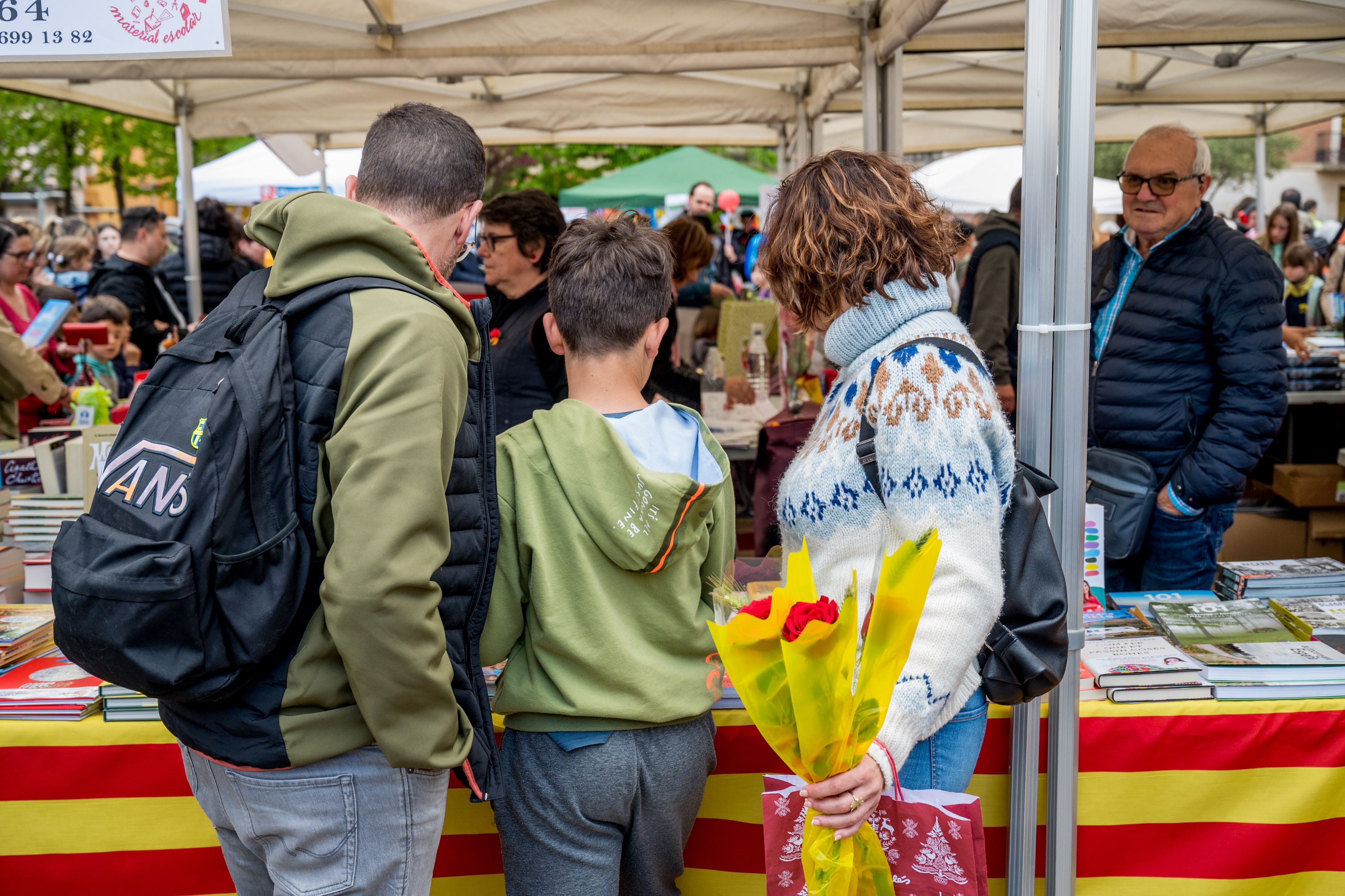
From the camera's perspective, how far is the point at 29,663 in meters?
2.31

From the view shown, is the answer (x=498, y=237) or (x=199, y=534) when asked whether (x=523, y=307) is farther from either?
(x=199, y=534)

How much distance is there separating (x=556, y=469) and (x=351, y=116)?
491 cm

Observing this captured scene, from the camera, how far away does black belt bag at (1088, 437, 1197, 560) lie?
2881mm

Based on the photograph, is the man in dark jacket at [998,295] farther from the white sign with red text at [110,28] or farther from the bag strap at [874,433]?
the white sign with red text at [110,28]

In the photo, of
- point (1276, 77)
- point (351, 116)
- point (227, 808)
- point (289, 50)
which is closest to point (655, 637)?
point (227, 808)

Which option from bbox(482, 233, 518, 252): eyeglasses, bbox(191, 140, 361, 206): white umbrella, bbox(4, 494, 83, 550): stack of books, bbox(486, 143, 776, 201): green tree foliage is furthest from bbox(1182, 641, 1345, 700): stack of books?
bbox(486, 143, 776, 201): green tree foliage

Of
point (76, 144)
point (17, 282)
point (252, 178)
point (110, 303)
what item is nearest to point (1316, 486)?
point (110, 303)

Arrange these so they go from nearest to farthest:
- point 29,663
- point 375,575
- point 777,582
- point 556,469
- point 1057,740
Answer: point 375,575, point 556,469, point 1057,740, point 777,582, point 29,663

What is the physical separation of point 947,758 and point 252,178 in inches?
470

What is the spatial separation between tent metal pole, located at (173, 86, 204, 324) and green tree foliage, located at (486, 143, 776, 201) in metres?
6.52

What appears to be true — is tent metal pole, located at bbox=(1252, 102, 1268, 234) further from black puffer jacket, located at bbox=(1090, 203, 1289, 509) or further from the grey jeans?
the grey jeans

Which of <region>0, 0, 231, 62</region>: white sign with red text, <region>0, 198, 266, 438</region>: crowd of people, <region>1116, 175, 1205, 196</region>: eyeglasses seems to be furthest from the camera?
<region>0, 198, 266, 438</region>: crowd of people

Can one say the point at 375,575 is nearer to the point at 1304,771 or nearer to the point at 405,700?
the point at 405,700

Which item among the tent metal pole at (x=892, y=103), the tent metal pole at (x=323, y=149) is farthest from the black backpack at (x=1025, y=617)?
the tent metal pole at (x=323, y=149)
